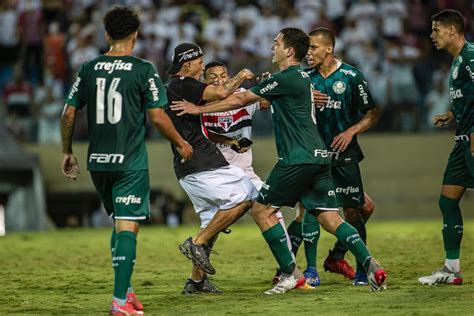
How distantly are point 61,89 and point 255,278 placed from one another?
11.1 m

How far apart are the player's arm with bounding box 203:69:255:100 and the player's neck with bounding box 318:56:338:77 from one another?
4.53ft

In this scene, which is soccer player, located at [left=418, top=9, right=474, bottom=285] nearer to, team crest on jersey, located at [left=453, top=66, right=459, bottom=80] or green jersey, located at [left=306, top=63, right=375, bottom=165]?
team crest on jersey, located at [left=453, top=66, right=459, bottom=80]

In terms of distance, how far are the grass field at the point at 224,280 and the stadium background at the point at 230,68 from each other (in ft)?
11.4

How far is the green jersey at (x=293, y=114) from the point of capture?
9.57m

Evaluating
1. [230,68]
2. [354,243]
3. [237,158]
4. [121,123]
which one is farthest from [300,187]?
[230,68]

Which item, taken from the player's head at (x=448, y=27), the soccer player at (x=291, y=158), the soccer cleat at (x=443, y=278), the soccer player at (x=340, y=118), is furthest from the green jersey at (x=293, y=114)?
the soccer cleat at (x=443, y=278)

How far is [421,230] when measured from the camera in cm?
1802

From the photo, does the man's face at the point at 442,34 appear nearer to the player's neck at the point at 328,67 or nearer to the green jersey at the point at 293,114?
the player's neck at the point at 328,67

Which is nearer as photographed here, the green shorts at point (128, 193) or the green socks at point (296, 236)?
the green shorts at point (128, 193)

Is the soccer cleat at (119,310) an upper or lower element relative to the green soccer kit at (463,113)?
lower

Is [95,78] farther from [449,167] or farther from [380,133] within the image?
[380,133]

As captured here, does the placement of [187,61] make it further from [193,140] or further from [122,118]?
[122,118]

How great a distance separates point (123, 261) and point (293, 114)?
2364 millimetres

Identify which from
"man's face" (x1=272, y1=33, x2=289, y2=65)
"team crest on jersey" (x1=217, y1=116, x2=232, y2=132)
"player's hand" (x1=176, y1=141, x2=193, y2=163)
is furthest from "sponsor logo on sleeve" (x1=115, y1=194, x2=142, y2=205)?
"team crest on jersey" (x1=217, y1=116, x2=232, y2=132)
